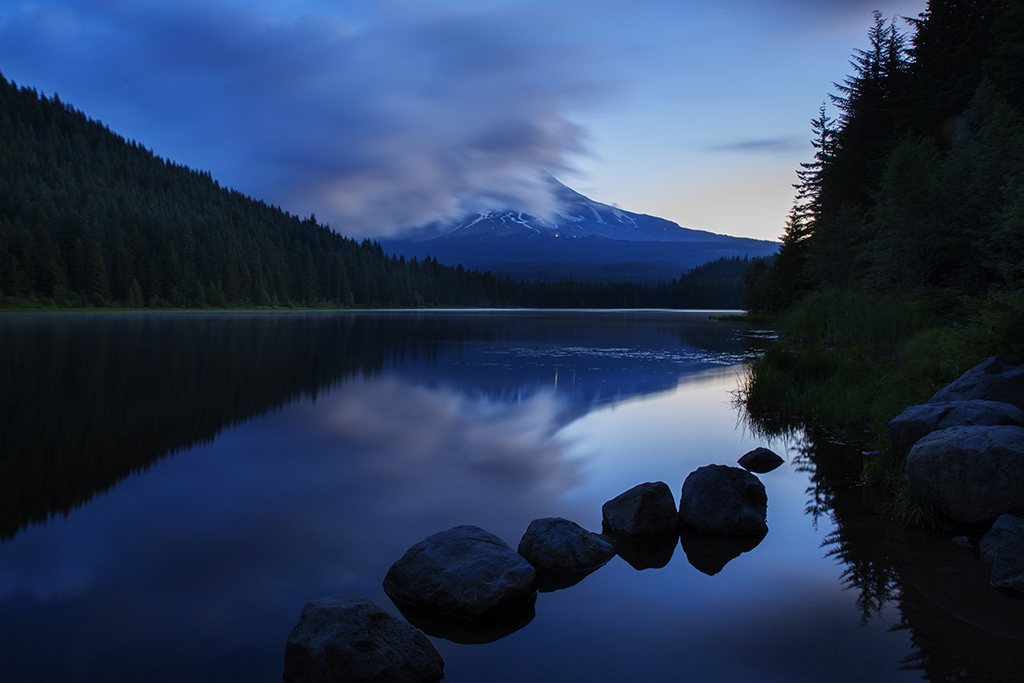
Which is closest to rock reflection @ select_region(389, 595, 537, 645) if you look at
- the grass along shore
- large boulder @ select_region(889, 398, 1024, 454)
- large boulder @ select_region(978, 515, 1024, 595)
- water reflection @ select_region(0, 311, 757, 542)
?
large boulder @ select_region(978, 515, 1024, 595)

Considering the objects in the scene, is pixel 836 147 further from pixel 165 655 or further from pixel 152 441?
pixel 165 655

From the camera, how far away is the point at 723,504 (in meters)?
7.71

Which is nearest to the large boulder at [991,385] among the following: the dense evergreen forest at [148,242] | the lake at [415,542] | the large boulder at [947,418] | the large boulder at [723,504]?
the large boulder at [947,418]

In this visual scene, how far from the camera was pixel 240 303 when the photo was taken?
115 metres

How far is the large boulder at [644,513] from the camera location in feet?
24.5

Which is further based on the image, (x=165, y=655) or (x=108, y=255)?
(x=108, y=255)

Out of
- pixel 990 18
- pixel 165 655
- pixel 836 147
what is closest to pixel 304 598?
pixel 165 655

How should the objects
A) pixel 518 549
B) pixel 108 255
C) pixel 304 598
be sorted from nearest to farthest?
1. pixel 304 598
2. pixel 518 549
3. pixel 108 255

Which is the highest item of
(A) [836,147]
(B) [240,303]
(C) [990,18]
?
(C) [990,18]

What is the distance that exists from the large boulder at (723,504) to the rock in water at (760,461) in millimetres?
2517

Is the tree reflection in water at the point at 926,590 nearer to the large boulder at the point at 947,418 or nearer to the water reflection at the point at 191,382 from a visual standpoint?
the large boulder at the point at 947,418

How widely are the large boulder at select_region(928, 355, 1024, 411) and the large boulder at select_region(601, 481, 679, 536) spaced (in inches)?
226

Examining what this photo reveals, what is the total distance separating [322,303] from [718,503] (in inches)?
5487

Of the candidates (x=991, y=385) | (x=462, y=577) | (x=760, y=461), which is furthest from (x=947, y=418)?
(x=462, y=577)
